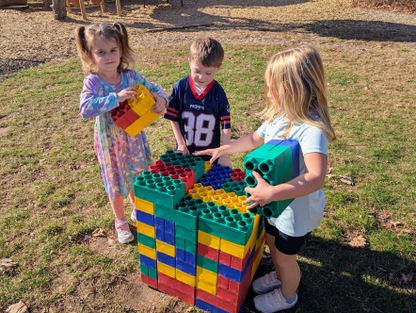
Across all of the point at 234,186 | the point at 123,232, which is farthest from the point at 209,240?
the point at 123,232

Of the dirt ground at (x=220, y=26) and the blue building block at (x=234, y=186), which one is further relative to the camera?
the dirt ground at (x=220, y=26)

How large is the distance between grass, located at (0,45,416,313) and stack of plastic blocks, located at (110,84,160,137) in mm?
1227

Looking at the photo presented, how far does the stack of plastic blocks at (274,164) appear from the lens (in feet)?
6.35

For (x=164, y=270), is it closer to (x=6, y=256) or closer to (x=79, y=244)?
(x=79, y=244)

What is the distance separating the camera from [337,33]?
36.1 ft

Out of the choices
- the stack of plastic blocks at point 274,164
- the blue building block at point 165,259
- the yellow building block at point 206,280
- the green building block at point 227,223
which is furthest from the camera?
the blue building block at point 165,259

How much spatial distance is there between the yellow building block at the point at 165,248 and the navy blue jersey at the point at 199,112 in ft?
3.26

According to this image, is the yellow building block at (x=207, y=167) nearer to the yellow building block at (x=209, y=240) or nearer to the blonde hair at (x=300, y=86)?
the yellow building block at (x=209, y=240)

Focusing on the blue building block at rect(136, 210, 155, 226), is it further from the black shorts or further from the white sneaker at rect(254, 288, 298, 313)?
the white sneaker at rect(254, 288, 298, 313)

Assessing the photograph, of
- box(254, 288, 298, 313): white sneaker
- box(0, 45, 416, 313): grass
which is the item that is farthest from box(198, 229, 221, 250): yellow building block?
box(0, 45, 416, 313): grass

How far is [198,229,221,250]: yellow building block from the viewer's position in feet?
7.62

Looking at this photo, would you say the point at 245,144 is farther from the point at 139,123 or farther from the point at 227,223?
the point at 139,123

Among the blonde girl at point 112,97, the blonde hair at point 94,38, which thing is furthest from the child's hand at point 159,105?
the blonde hair at point 94,38

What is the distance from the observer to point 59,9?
12.2 m
